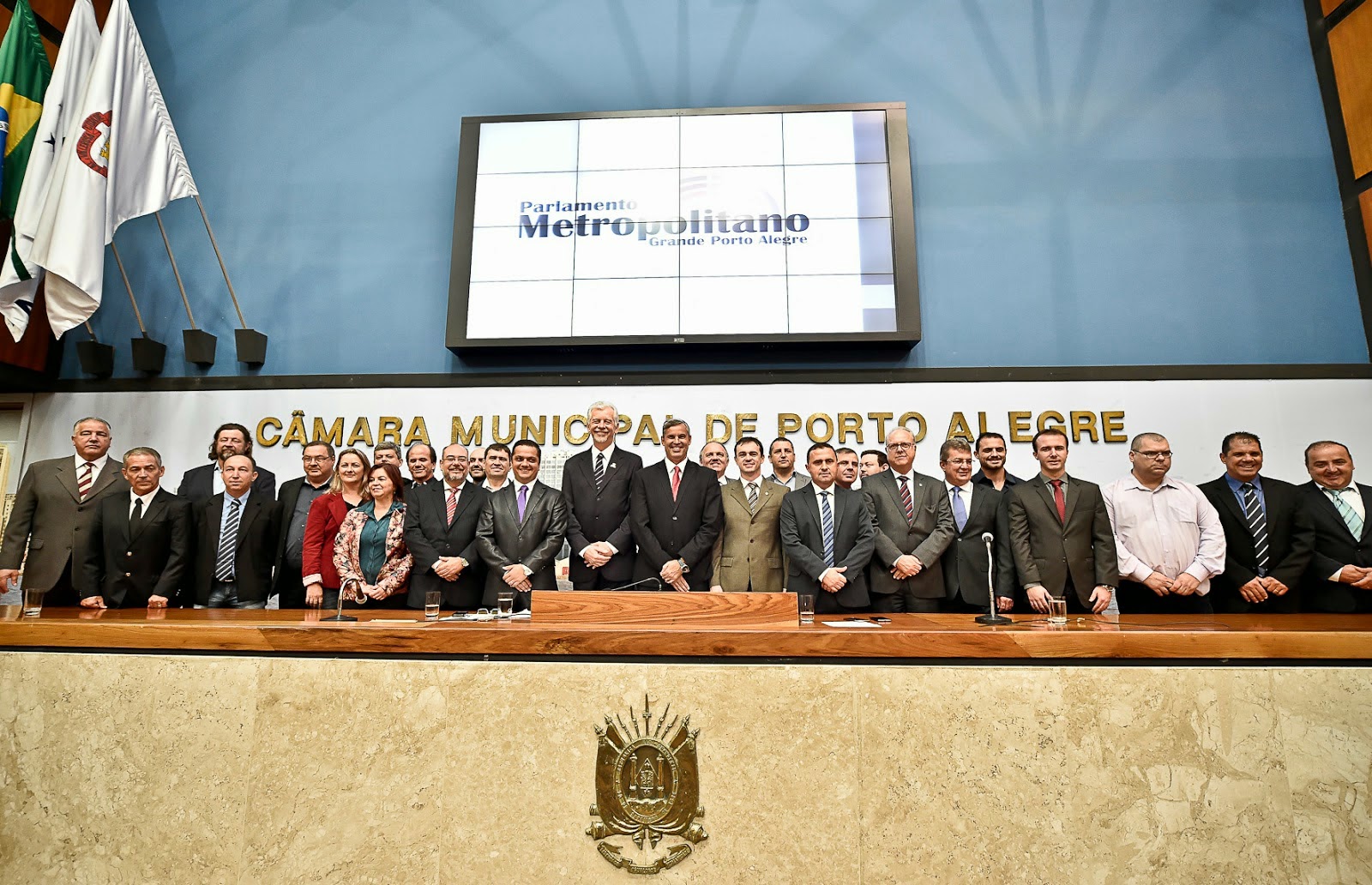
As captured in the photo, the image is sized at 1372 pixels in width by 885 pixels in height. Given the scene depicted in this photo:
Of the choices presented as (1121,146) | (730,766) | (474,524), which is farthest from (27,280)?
(1121,146)

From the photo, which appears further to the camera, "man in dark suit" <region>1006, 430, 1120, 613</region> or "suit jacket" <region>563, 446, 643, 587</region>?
"suit jacket" <region>563, 446, 643, 587</region>

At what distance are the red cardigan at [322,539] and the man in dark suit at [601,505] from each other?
1214 millimetres

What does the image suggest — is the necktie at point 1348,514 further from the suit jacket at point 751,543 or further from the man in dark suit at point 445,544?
the man in dark suit at point 445,544

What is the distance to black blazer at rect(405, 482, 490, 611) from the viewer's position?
3.96m

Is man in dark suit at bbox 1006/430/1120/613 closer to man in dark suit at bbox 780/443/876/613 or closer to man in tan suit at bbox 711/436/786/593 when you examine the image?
man in dark suit at bbox 780/443/876/613

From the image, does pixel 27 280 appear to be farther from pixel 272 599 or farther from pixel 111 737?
pixel 111 737

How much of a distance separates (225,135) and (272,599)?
11.5 feet

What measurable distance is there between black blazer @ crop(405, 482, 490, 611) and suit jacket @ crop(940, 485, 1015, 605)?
2.44 m

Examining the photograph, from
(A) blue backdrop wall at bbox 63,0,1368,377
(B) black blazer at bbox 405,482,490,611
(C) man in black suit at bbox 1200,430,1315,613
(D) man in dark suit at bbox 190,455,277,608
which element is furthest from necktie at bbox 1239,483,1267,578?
(D) man in dark suit at bbox 190,455,277,608

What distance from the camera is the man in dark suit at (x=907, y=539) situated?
12.8 feet

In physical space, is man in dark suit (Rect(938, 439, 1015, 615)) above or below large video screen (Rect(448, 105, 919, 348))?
below

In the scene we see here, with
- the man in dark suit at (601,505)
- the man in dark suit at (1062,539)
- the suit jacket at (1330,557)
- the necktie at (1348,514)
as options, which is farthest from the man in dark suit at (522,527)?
the necktie at (1348,514)

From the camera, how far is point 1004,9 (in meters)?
5.59

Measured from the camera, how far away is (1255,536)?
13.4 ft
